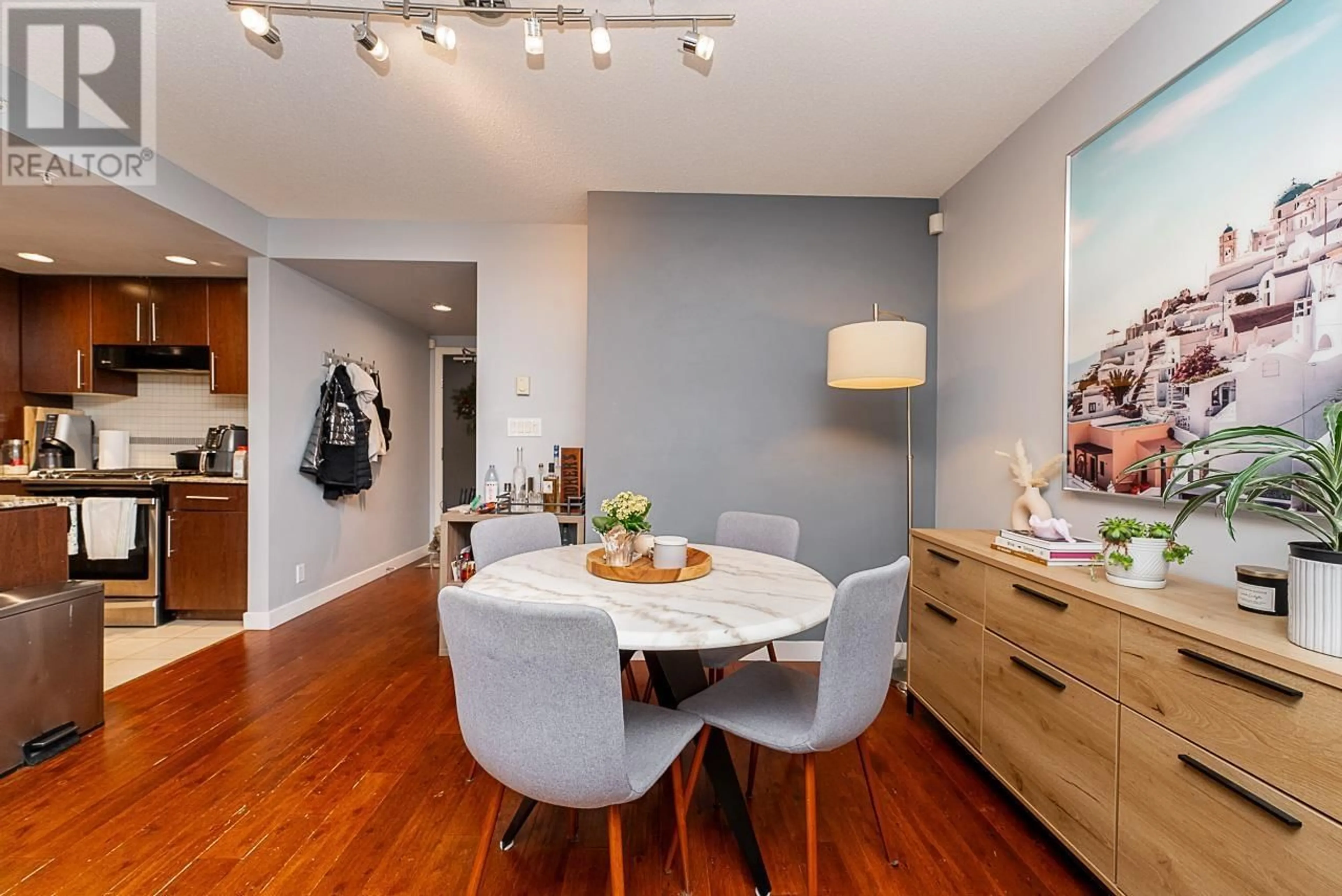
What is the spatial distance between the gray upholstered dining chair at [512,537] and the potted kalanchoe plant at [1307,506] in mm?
1993

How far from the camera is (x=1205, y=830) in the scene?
1.11 m

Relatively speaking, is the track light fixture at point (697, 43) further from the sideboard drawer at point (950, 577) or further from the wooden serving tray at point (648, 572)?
the sideboard drawer at point (950, 577)

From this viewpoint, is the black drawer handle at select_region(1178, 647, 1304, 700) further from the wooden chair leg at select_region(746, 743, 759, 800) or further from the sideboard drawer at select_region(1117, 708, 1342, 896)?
the wooden chair leg at select_region(746, 743, 759, 800)

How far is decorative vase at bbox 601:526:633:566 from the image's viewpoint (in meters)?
1.81

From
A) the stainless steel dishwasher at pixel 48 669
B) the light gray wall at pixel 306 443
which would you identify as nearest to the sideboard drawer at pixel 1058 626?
the stainless steel dishwasher at pixel 48 669

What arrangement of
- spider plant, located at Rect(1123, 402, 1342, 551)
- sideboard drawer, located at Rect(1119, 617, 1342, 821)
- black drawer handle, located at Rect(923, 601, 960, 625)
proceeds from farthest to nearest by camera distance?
black drawer handle, located at Rect(923, 601, 960, 625)
spider plant, located at Rect(1123, 402, 1342, 551)
sideboard drawer, located at Rect(1119, 617, 1342, 821)

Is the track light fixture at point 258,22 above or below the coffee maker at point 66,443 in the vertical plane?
above

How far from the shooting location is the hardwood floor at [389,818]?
4.96 ft

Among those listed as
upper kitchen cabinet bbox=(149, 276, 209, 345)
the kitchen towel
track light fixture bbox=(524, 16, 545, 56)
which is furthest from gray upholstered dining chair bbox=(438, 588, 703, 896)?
upper kitchen cabinet bbox=(149, 276, 209, 345)

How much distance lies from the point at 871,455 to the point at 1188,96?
1.83m

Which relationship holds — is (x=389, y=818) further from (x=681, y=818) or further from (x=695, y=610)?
(x=695, y=610)

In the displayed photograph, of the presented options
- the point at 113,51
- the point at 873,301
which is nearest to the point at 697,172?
the point at 873,301

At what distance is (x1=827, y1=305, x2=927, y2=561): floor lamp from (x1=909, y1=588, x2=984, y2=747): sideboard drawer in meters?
0.35

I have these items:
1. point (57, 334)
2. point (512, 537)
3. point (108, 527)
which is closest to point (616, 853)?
point (512, 537)
